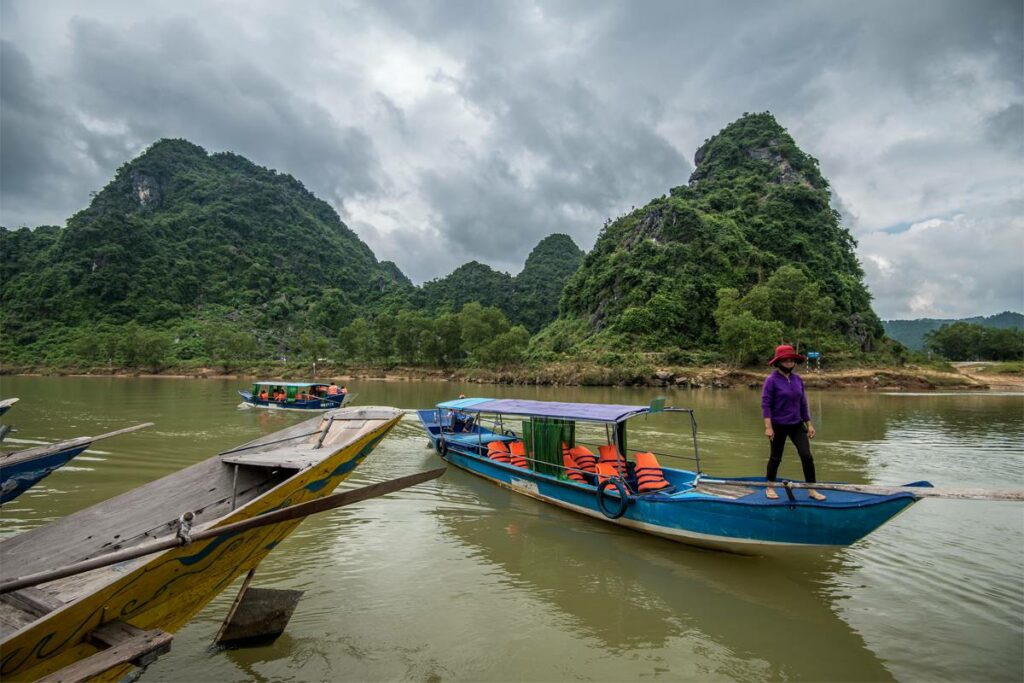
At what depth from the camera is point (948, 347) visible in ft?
242

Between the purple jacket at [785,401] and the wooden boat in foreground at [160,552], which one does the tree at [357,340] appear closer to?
the wooden boat in foreground at [160,552]

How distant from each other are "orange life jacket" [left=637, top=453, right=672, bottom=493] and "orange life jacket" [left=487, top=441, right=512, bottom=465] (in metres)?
3.01

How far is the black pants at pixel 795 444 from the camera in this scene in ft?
20.7

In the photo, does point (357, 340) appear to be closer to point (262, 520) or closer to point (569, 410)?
point (569, 410)

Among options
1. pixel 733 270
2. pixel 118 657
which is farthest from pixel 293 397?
pixel 733 270

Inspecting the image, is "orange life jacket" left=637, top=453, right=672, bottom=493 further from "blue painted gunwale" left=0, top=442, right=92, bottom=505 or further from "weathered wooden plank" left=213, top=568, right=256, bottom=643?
"blue painted gunwale" left=0, top=442, right=92, bottom=505

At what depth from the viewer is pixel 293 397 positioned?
974 inches

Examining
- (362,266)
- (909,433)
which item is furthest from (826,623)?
(362,266)

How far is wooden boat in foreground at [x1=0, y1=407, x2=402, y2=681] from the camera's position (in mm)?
2750

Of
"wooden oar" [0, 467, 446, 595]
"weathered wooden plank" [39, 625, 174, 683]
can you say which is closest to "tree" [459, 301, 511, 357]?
"wooden oar" [0, 467, 446, 595]

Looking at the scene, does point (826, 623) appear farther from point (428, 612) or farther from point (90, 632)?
point (90, 632)

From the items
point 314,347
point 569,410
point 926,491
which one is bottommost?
point 926,491

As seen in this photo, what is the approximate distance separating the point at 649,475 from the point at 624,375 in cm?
3668

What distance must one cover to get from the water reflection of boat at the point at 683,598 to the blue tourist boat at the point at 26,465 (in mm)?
5230
